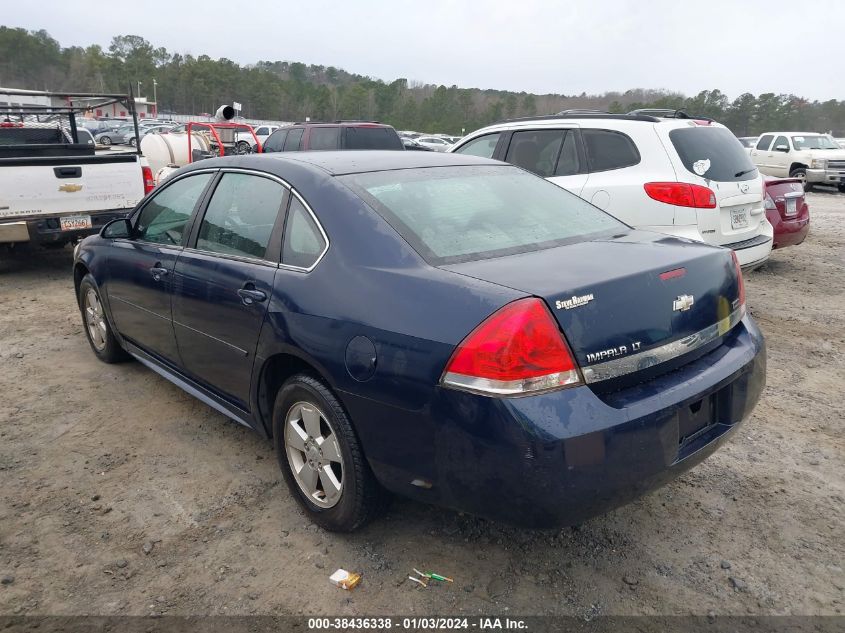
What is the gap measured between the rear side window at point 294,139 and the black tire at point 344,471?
33.0 feet

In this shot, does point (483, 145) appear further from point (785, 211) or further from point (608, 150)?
point (785, 211)

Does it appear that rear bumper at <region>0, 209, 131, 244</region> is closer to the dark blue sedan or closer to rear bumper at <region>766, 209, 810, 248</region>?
the dark blue sedan

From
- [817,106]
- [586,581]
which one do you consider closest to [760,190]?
[586,581]

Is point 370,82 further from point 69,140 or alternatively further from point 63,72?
point 69,140

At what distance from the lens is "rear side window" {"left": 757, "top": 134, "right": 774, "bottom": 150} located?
64.7 ft

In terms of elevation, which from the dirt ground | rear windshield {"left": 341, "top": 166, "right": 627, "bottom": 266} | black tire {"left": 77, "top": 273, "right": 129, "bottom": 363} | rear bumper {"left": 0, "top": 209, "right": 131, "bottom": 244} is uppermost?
rear windshield {"left": 341, "top": 166, "right": 627, "bottom": 266}

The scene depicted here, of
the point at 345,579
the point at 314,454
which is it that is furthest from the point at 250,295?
the point at 345,579

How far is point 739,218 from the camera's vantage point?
5.66 meters

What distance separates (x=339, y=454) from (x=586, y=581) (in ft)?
3.57

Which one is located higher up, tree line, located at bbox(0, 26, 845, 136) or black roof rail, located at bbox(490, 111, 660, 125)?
tree line, located at bbox(0, 26, 845, 136)

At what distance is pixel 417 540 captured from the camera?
281cm

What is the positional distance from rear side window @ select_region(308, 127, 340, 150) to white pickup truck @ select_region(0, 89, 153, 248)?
3.99m

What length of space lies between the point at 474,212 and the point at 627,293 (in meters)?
0.89

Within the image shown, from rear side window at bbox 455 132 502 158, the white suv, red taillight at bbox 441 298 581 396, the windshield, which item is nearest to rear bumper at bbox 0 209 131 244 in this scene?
rear side window at bbox 455 132 502 158
